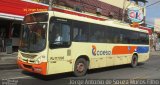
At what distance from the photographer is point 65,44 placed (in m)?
12.6

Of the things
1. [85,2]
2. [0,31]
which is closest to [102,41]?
[0,31]

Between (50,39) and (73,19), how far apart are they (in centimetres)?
182

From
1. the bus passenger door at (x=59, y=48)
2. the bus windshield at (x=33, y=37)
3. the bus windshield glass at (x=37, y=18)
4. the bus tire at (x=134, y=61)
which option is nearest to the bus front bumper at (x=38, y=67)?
the bus passenger door at (x=59, y=48)

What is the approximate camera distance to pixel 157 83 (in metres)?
12.6

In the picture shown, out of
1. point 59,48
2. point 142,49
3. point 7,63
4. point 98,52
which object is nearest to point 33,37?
point 59,48

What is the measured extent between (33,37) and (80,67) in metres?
2.68

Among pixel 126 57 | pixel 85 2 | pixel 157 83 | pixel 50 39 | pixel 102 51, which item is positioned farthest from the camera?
pixel 85 2

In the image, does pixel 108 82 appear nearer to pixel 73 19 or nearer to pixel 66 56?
pixel 66 56

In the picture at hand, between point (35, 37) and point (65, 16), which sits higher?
point (65, 16)

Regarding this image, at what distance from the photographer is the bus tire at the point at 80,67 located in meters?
13.4

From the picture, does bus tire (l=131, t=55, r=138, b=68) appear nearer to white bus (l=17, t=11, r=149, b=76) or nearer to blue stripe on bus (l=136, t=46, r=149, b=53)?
blue stripe on bus (l=136, t=46, r=149, b=53)

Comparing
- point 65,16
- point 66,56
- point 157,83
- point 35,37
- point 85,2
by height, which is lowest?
point 157,83

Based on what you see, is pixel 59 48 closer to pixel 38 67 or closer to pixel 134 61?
pixel 38 67

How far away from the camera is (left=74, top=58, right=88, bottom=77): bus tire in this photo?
13.4m
